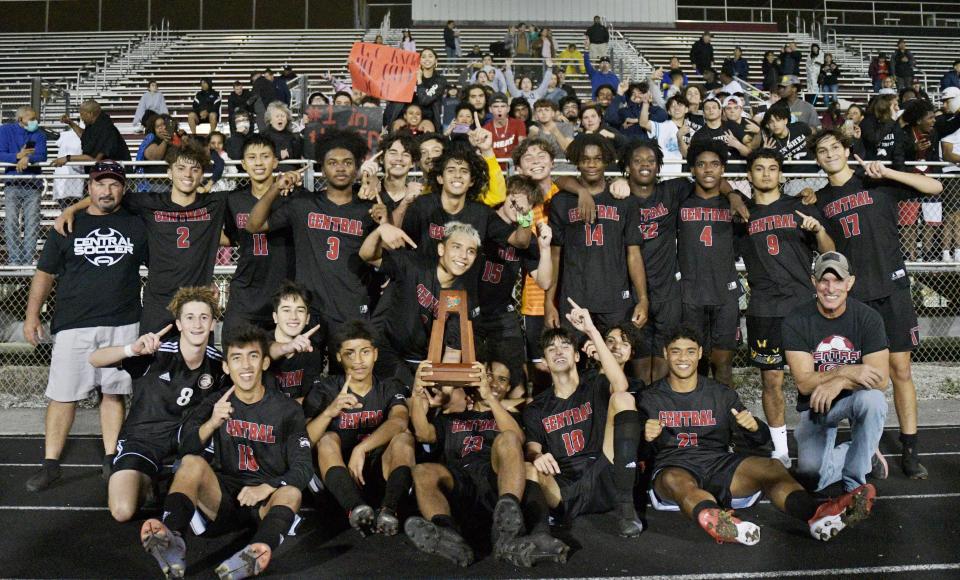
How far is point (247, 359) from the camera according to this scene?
518 cm

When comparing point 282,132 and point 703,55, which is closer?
point 282,132

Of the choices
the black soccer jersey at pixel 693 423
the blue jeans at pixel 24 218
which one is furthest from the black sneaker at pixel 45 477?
the black soccer jersey at pixel 693 423

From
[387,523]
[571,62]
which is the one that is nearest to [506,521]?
[387,523]

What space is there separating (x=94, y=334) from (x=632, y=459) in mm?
3775

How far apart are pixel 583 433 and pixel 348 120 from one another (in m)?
4.19

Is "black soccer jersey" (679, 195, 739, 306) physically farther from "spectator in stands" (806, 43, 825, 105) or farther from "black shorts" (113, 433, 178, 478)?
"spectator in stands" (806, 43, 825, 105)

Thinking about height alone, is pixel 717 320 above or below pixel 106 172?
below

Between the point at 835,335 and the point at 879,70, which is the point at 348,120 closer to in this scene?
the point at 835,335

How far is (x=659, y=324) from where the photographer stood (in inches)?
262

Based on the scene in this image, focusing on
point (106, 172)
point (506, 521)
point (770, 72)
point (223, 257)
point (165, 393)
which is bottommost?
point (506, 521)

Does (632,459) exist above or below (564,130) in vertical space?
below

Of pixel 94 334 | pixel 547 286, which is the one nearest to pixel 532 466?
pixel 547 286

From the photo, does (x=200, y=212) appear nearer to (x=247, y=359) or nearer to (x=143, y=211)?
(x=143, y=211)

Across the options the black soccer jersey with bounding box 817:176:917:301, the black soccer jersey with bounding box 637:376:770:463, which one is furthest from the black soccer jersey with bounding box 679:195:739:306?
the black soccer jersey with bounding box 637:376:770:463
